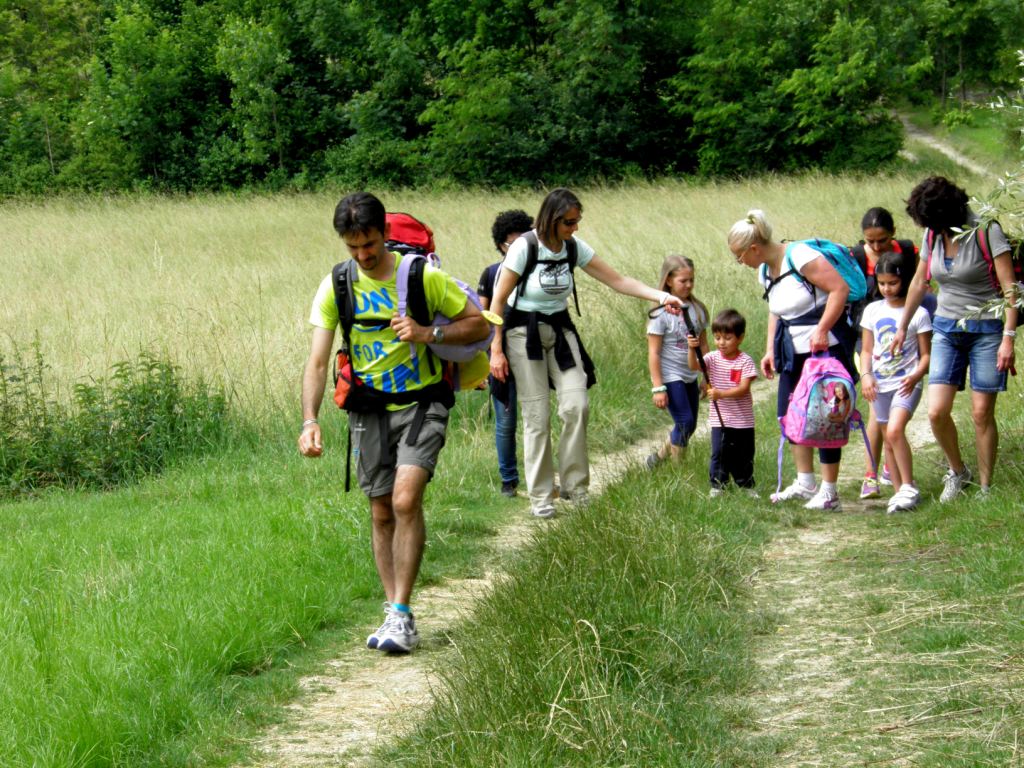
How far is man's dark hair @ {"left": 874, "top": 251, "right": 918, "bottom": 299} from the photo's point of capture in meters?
7.16

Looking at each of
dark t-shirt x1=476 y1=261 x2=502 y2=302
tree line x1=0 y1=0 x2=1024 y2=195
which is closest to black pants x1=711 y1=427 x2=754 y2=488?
dark t-shirt x1=476 y1=261 x2=502 y2=302

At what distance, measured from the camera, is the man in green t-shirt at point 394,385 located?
17.4 ft

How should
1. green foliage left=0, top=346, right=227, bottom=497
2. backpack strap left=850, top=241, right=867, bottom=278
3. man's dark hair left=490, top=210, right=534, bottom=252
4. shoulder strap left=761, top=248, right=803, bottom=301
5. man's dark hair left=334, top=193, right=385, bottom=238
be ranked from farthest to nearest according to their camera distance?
1. green foliage left=0, top=346, right=227, bottom=497
2. man's dark hair left=490, top=210, right=534, bottom=252
3. backpack strap left=850, top=241, right=867, bottom=278
4. shoulder strap left=761, top=248, right=803, bottom=301
5. man's dark hair left=334, top=193, right=385, bottom=238

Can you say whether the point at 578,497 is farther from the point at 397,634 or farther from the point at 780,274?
the point at 397,634

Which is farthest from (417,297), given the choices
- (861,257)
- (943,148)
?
(943,148)

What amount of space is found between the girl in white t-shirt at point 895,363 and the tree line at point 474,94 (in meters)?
30.3

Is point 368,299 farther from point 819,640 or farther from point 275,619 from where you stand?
point 819,640

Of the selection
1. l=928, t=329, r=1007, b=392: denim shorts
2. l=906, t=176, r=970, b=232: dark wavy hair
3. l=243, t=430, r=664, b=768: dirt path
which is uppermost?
l=906, t=176, r=970, b=232: dark wavy hair

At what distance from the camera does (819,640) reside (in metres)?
4.88

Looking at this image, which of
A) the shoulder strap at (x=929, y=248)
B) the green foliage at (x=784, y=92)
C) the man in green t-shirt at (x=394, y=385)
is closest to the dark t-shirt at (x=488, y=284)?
the shoulder strap at (x=929, y=248)

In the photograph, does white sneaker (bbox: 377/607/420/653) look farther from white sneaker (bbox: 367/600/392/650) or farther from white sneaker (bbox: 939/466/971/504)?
white sneaker (bbox: 939/466/971/504)

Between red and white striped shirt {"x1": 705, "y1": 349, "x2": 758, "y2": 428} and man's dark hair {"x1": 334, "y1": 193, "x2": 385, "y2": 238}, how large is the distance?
120 inches

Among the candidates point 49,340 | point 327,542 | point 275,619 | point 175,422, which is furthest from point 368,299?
point 49,340

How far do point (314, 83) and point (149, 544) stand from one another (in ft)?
121
